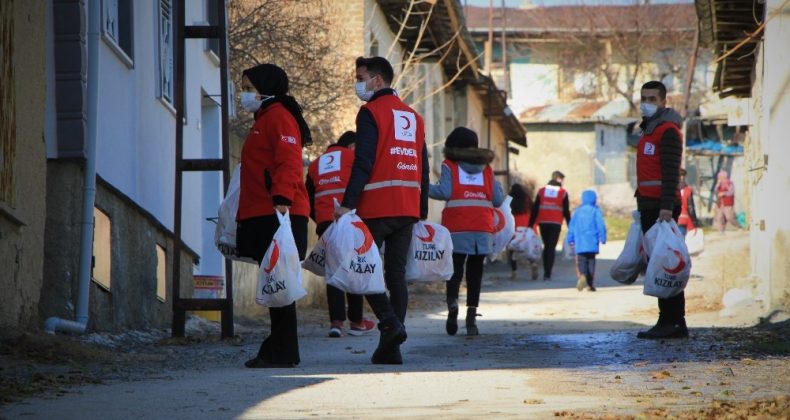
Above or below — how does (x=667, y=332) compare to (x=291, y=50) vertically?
below

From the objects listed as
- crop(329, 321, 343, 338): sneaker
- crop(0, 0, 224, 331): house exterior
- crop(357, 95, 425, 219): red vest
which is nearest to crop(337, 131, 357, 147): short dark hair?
crop(329, 321, 343, 338): sneaker

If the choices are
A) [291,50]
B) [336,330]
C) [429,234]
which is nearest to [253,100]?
[429,234]

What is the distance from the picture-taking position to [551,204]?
85.5ft

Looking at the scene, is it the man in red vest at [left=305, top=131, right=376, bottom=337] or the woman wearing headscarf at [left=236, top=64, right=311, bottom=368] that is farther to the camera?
the man in red vest at [left=305, top=131, right=376, bottom=337]

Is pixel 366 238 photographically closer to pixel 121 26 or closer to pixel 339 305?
pixel 339 305

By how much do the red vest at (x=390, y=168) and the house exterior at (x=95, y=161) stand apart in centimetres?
232

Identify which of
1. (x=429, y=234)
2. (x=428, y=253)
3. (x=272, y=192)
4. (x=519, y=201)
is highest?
(x=519, y=201)

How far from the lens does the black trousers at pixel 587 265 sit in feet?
76.4

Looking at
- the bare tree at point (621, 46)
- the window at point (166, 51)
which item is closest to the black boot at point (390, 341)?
the window at point (166, 51)

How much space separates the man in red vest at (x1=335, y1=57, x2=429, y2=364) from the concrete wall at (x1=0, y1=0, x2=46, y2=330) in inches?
84.9

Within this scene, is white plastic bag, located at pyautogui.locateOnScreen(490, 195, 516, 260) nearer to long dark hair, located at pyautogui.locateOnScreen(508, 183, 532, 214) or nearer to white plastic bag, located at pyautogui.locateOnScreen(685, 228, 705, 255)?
white plastic bag, located at pyautogui.locateOnScreen(685, 228, 705, 255)

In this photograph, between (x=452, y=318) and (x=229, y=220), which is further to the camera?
(x=452, y=318)

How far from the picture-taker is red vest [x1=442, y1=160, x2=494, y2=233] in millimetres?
12734

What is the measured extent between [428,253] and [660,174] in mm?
2258
